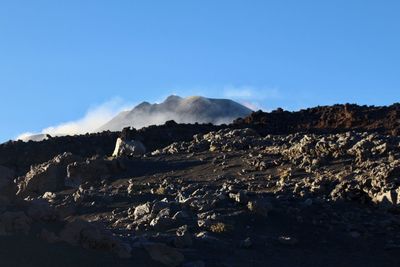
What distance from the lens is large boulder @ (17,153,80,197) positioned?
78.2 ft

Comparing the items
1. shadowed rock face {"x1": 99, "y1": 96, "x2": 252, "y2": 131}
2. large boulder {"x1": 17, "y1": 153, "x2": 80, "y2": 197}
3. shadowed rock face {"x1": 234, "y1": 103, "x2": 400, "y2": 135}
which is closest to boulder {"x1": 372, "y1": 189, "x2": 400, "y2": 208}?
large boulder {"x1": 17, "y1": 153, "x2": 80, "y2": 197}

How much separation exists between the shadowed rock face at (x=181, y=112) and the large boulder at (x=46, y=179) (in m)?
46.1

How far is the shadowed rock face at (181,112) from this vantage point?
73688 millimetres

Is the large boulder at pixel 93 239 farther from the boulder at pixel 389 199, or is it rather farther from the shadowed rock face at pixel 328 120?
the shadowed rock face at pixel 328 120

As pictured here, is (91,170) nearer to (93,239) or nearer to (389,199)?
(389,199)

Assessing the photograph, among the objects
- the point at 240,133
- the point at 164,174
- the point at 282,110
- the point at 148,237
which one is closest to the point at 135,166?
the point at 164,174

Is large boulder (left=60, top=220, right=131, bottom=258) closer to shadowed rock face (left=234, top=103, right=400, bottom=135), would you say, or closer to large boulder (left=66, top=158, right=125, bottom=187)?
large boulder (left=66, top=158, right=125, bottom=187)

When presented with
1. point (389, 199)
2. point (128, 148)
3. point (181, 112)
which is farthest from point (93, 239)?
point (181, 112)

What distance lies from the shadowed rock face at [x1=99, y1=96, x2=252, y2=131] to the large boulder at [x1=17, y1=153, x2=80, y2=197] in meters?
46.1

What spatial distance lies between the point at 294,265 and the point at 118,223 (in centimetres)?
411

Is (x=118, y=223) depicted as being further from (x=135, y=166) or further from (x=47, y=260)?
(x=135, y=166)

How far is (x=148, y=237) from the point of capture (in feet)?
44.8

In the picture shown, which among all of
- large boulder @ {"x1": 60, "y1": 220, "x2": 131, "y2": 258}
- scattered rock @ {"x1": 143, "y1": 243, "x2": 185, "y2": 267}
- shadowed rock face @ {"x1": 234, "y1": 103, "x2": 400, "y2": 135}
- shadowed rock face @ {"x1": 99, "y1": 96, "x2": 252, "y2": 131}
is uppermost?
shadowed rock face @ {"x1": 99, "y1": 96, "x2": 252, "y2": 131}

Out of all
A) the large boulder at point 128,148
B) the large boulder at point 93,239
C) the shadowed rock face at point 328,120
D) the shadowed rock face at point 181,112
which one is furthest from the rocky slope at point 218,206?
the shadowed rock face at point 181,112
